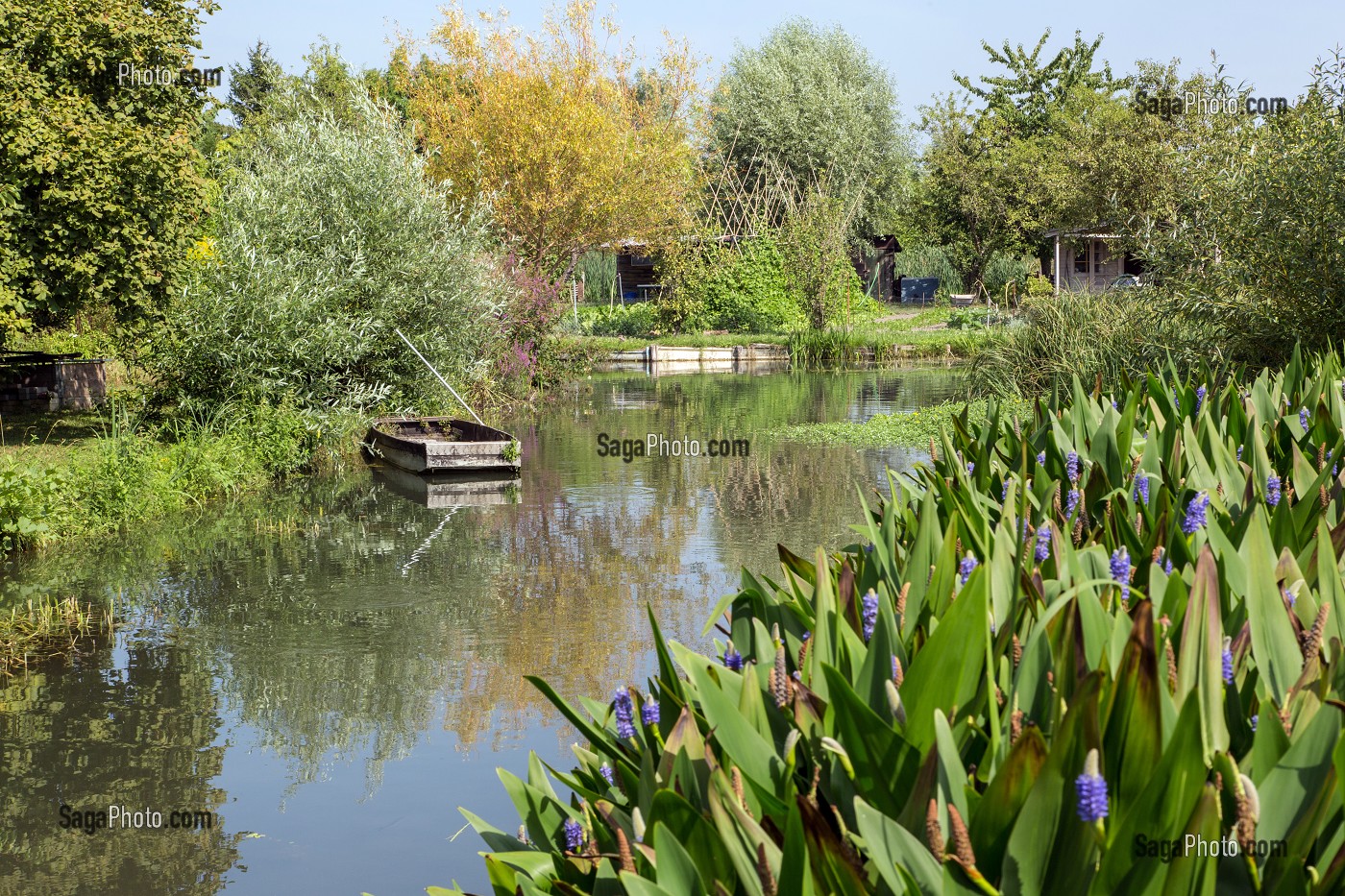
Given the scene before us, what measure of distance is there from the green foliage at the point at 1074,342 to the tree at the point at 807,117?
96.0ft

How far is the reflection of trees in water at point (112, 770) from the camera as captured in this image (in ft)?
18.1

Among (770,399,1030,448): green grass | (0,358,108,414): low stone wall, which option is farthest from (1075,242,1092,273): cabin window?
(0,358,108,414): low stone wall

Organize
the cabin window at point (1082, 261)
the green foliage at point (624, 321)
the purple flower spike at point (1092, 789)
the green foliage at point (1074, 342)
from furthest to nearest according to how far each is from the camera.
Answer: the cabin window at point (1082, 261) < the green foliage at point (624, 321) < the green foliage at point (1074, 342) < the purple flower spike at point (1092, 789)

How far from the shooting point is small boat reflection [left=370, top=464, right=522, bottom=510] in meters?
15.9

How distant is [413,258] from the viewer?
20.8 meters

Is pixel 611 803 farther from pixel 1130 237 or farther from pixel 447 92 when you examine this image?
pixel 447 92

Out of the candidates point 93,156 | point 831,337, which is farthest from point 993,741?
point 831,337

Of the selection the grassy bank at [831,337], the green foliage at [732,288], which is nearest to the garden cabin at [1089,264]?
the grassy bank at [831,337]

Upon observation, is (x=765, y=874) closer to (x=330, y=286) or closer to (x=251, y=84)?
(x=330, y=286)

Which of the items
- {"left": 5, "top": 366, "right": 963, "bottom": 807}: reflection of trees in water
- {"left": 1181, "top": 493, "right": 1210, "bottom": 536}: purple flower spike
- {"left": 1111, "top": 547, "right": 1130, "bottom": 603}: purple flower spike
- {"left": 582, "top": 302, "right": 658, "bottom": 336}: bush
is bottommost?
{"left": 5, "top": 366, "right": 963, "bottom": 807}: reflection of trees in water

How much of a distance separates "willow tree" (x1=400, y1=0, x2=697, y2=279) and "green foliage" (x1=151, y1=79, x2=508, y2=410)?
712 cm

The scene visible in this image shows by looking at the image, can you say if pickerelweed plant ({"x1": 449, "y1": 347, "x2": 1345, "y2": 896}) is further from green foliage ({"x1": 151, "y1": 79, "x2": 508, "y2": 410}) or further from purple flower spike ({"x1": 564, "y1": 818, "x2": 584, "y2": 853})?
green foliage ({"x1": 151, "y1": 79, "x2": 508, "y2": 410})

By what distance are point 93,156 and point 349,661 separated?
1226cm

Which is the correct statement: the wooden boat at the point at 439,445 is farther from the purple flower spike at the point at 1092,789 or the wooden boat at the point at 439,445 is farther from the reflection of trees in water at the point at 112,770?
the purple flower spike at the point at 1092,789
